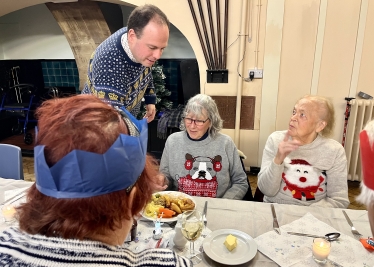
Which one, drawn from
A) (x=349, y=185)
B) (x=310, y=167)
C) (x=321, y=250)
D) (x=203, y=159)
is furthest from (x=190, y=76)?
(x=321, y=250)

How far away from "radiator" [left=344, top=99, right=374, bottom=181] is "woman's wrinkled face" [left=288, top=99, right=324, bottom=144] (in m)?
1.52

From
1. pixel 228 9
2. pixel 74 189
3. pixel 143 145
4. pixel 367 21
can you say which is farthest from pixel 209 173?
pixel 367 21

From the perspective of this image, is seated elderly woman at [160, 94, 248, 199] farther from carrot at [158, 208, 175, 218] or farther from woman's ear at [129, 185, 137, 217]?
woman's ear at [129, 185, 137, 217]

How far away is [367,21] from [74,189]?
10.3 ft

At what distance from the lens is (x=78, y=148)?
57cm

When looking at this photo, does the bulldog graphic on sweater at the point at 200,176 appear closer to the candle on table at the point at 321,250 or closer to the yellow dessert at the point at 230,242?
the yellow dessert at the point at 230,242

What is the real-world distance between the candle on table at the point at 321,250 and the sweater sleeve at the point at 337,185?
1.82 feet

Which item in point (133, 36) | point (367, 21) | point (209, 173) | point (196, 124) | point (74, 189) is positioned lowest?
point (209, 173)

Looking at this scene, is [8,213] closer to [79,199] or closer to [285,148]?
[79,199]

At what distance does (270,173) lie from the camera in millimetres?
1571

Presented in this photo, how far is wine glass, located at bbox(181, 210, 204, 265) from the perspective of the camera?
104cm

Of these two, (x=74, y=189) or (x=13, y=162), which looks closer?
(x=74, y=189)

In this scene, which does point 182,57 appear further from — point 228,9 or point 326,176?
point 326,176

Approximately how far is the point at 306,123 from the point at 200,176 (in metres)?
0.70
